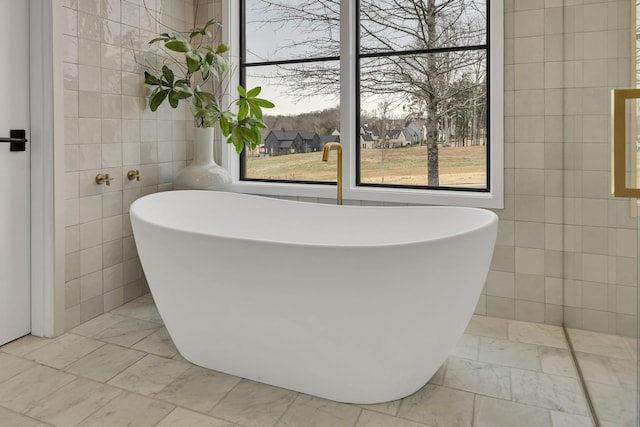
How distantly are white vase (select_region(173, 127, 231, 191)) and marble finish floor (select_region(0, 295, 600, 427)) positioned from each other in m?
0.99

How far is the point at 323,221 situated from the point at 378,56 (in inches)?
46.1

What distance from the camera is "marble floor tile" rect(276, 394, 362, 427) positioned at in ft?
5.32

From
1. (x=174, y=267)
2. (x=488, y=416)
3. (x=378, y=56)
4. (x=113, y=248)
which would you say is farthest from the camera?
(x=378, y=56)

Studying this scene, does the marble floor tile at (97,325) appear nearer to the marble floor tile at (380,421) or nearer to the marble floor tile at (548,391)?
the marble floor tile at (380,421)

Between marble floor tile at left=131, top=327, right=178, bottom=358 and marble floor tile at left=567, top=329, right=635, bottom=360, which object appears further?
marble floor tile at left=131, top=327, right=178, bottom=358

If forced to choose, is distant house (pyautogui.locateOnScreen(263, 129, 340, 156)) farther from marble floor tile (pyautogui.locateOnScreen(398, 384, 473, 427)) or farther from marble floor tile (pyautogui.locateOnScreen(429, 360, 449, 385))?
marble floor tile (pyautogui.locateOnScreen(398, 384, 473, 427))

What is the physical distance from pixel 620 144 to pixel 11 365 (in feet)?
8.40

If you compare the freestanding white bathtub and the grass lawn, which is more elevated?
the grass lawn

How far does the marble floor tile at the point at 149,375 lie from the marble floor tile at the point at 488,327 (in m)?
1.50

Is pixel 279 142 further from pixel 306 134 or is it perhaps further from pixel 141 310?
pixel 141 310

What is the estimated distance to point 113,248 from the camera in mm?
2717

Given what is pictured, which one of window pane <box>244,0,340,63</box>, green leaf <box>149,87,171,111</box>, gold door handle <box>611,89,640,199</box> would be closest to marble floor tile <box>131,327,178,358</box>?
green leaf <box>149,87,171,111</box>

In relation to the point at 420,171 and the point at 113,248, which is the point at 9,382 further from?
the point at 420,171

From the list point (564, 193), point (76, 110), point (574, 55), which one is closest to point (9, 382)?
point (76, 110)
